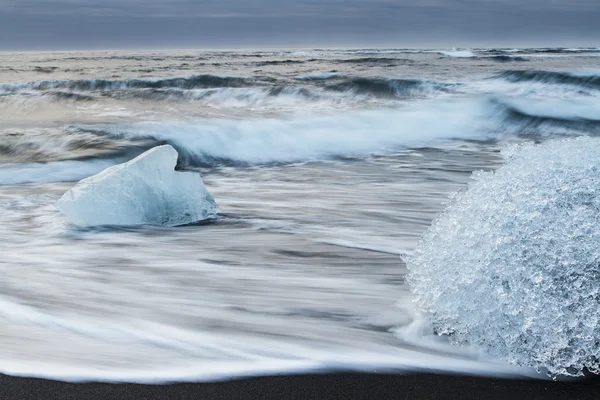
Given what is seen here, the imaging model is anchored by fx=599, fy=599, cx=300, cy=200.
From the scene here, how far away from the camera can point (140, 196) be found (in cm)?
364

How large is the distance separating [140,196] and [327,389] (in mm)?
2302

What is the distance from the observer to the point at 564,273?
170 cm

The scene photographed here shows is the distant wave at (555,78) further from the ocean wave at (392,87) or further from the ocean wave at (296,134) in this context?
the ocean wave at (296,134)

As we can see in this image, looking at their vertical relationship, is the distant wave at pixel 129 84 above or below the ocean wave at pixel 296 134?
above

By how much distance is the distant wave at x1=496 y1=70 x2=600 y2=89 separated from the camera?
13.5 m

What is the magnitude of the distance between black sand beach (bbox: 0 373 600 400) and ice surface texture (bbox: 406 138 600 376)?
71 mm

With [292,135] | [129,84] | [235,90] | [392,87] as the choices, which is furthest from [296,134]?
[129,84]

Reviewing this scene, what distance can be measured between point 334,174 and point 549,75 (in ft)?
34.6

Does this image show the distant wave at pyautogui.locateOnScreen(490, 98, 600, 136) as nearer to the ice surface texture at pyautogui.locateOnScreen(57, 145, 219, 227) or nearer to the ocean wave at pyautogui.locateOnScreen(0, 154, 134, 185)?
the ocean wave at pyautogui.locateOnScreen(0, 154, 134, 185)

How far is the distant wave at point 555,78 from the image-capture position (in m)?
13.5

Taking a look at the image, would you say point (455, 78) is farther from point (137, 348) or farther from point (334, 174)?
point (137, 348)

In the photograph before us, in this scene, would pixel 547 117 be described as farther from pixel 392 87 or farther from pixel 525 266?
pixel 525 266

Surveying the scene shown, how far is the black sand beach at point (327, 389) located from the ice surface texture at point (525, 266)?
71 mm

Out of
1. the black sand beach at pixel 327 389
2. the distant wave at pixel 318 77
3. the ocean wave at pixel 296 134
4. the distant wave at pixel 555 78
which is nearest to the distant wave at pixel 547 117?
the ocean wave at pixel 296 134
